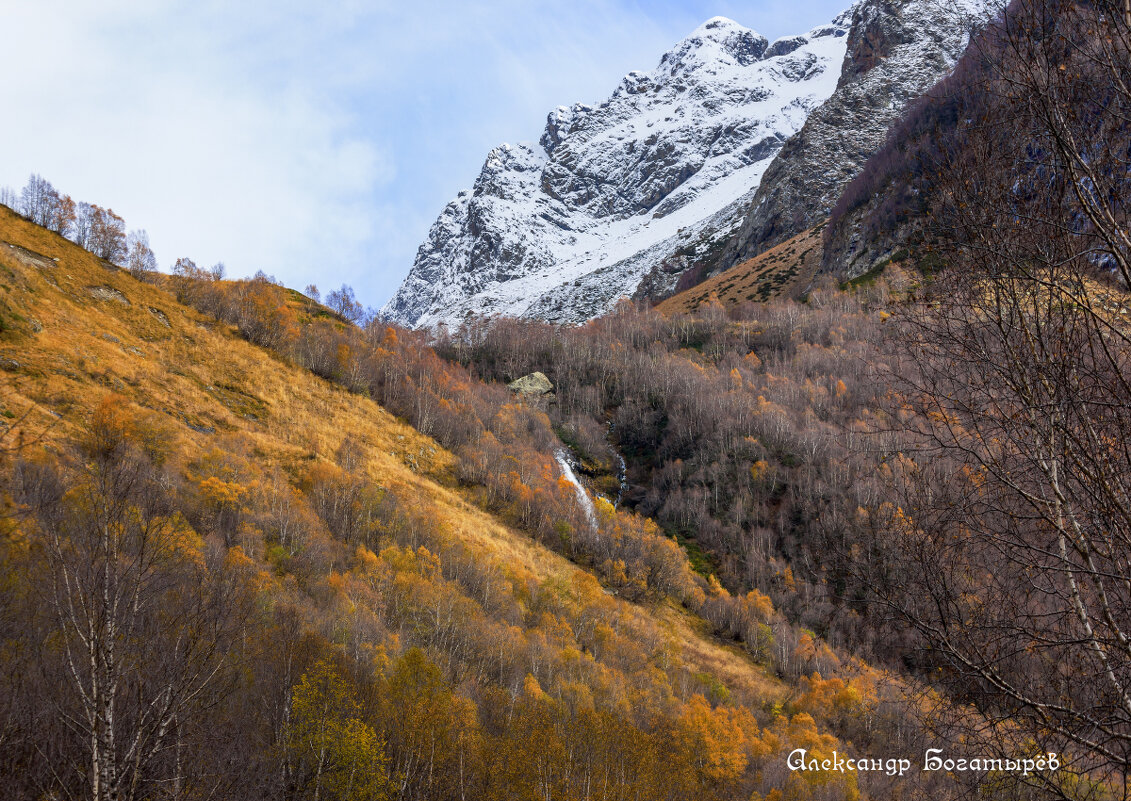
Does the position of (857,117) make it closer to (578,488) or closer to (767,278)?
(767,278)

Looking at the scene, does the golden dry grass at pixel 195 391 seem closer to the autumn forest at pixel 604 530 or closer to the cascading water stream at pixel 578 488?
the autumn forest at pixel 604 530

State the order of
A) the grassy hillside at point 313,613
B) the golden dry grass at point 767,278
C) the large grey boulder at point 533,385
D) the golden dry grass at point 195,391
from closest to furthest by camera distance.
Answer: the grassy hillside at point 313,613, the golden dry grass at point 195,391, the large grey boulder at point 533,385, the golden dry grass at point 767,278

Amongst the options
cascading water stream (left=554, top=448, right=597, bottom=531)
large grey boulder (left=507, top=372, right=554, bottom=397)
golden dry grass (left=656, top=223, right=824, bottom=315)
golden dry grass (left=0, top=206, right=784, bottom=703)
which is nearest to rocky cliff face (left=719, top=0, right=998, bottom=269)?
golden dry grass (left=656, top=223, right=824, bottom=315)

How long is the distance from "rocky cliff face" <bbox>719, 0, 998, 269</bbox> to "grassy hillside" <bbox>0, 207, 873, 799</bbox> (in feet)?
443

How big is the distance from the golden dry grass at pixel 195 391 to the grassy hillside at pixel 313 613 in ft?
0.69

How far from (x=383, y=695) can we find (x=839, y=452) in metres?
69.7

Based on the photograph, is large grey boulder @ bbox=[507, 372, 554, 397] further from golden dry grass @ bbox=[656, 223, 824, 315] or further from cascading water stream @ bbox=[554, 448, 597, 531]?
golden dry grass @ bbox=[656, 223, 824, 315]

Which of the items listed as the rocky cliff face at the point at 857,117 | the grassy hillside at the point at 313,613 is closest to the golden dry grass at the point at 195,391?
the grassy hillside at the point at 313,613

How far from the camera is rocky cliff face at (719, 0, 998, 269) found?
485 ft

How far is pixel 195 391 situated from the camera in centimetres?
4009

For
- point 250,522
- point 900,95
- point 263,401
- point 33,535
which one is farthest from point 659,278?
point 33,535

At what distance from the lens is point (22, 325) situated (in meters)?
30.5

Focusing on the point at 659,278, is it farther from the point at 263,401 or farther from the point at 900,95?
the point at 263,401

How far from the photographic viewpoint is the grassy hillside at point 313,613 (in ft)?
48.2
